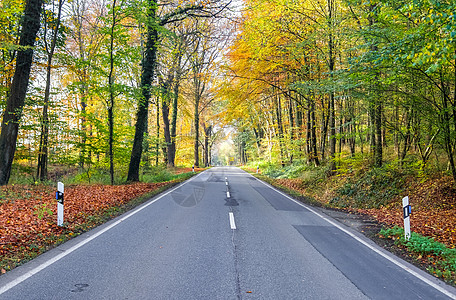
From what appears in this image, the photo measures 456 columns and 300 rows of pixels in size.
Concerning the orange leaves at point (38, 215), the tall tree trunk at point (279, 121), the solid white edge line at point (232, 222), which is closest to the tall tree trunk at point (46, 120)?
the orange leaves at point (38, 215)

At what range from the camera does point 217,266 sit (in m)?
4.28

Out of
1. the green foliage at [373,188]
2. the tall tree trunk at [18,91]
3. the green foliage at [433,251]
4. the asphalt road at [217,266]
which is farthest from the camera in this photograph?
the tall tree trunk at [18,91]

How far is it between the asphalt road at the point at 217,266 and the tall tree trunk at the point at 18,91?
23.5 feet

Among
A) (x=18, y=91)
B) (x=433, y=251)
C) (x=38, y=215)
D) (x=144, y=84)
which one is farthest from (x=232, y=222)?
(x=18, y=91)

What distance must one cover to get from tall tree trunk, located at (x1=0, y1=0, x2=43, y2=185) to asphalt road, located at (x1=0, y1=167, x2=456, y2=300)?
23.5 ft

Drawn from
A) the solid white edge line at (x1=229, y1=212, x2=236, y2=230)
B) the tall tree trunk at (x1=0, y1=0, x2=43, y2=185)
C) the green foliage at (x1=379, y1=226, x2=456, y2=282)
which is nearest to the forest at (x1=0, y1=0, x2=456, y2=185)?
the tall tree trunk at (x1=0, y1=0, x2=43, y2=185)

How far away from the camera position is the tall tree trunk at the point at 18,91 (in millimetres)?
10719

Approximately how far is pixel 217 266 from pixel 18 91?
1160 cm

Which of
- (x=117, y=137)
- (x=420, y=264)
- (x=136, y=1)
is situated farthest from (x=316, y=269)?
(x=117, y=137)

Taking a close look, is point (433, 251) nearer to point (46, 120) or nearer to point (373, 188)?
point (373, 188)

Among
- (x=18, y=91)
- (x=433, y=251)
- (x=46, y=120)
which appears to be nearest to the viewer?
(x=433, y=251)

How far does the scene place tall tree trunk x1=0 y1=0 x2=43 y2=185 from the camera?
35.2ft

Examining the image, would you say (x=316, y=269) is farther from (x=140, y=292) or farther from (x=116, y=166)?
(x=116, y=166)

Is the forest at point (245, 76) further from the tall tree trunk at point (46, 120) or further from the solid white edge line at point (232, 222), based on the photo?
the solid white edge line at point (232, 222)
